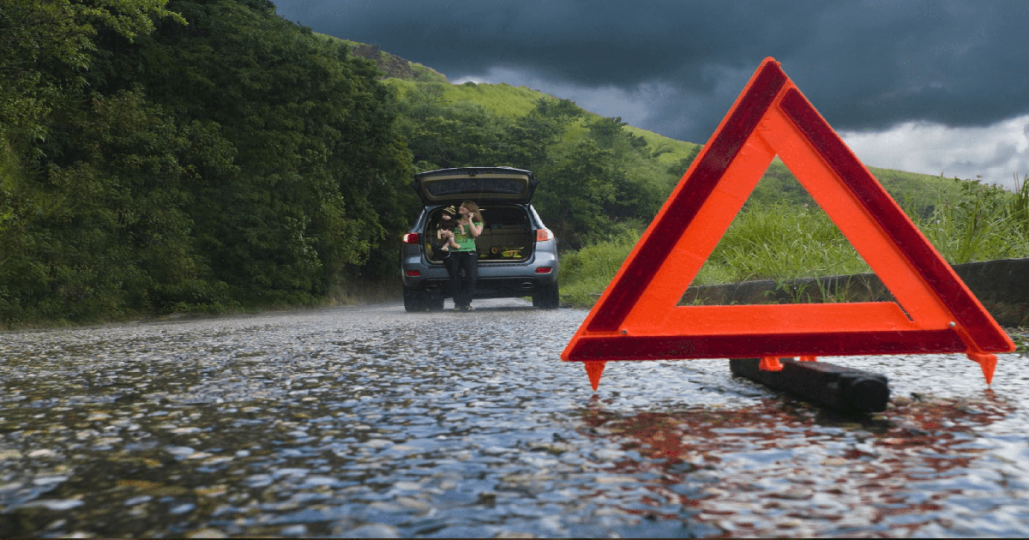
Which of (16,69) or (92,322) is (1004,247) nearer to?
(92,322)

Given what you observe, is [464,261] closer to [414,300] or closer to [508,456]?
[414,300]

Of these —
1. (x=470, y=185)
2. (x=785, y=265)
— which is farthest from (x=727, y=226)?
(x=470, y=185)

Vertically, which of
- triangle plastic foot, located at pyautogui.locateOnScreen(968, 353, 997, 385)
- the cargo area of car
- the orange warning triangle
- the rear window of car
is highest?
the rear window of car

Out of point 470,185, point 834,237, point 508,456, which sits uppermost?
point 470,185

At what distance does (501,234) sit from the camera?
53.6 feet

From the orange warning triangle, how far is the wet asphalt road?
226mm

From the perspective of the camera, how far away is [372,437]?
2.47 meters

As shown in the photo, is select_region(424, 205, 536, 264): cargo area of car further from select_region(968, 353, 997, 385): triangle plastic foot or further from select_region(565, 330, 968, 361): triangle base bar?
select_region(968, 353, 997, 385): triangle plastic foot

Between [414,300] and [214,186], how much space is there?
825cm

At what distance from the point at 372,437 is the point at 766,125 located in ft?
5.60

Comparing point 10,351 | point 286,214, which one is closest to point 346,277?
point 286,214

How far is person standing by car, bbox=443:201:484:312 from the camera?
36.8ft

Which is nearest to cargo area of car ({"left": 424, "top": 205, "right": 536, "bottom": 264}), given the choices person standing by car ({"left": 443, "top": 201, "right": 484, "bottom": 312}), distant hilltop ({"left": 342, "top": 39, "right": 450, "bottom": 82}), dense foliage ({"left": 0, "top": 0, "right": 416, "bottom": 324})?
person standing by car ({"left": 443, "top": 201, "right": 484, "bottom": 312})

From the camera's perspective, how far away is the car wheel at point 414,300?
11797 mm
